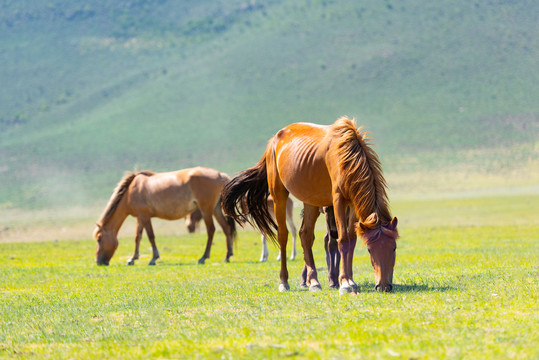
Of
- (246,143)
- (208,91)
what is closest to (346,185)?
(246,143)

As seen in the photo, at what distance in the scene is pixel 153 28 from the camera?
112688mm

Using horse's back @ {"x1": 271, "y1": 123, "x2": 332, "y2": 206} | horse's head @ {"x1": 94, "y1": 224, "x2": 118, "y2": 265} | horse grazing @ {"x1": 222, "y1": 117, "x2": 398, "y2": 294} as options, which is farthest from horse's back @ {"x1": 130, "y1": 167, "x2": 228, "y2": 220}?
horse's back @ {"x1": 271, "y1": 123, "x2": 332, "y2": 206}

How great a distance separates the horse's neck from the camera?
61.6 ft

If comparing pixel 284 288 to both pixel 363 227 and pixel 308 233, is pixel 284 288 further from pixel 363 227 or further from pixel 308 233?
pixel 363 227

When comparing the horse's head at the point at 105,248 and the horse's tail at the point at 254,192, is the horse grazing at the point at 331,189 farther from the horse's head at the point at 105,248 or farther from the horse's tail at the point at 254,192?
the horse's head at the point at 105,248

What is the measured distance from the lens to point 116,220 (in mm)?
18922

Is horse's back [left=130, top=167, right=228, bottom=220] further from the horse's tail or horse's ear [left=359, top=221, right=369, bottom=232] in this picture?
horse's ear [left=359, top=221, right=369, bottom=232]

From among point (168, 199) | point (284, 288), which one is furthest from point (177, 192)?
point (284, 288)

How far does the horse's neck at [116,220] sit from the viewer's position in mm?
18766

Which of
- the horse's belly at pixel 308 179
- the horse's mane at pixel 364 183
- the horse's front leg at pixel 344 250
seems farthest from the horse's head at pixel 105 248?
the horse's mane at pixel 364 183

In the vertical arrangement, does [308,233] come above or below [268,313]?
above

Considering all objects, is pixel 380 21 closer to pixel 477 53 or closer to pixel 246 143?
pixel 477 53

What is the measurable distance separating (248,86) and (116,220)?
226 feet

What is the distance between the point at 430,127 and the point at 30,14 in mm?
68142
